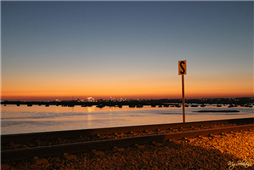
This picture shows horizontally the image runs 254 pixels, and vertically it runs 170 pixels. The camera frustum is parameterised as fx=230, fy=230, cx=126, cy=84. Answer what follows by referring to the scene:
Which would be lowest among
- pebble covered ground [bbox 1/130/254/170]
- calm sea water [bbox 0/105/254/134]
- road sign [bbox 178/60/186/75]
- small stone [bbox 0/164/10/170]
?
calm sea water [bbox 0/105/254/134]

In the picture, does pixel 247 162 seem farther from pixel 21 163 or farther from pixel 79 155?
pixel 21 163

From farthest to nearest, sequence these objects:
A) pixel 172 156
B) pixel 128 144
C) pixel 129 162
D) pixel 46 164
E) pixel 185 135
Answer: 1. pixel 185 135
2. pixel 128 144
3. pixel 172 156
4. pixel 129 162
5. pixel 46 164

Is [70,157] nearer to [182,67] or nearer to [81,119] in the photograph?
[182,67]

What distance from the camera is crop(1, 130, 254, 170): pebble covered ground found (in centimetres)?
598

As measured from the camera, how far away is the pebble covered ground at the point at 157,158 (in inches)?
236

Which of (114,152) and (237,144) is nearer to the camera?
(114,152)

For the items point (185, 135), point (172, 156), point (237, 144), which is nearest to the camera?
point (172, 156)

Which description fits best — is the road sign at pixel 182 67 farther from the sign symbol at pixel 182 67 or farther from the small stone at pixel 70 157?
the small stone at pixel 70 157

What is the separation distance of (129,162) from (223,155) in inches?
123

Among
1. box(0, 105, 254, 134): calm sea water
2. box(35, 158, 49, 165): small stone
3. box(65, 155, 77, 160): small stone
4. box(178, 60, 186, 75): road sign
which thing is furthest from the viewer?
box(0, 105, 254, 134): calm sea water

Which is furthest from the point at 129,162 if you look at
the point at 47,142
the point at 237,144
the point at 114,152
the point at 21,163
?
the point at 237,144

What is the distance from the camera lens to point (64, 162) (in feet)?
20.1

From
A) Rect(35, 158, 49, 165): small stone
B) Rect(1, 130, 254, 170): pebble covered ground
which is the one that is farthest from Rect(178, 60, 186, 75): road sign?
Rect(35, 158, 49, 165): small stone

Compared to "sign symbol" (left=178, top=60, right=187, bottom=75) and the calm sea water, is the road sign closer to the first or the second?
"sign symbol" (left=178, top=60, right=187, bottom=75)
